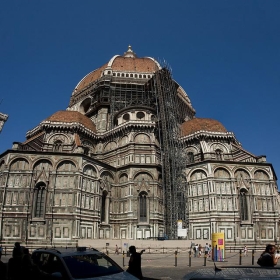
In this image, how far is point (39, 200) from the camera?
3084 cm

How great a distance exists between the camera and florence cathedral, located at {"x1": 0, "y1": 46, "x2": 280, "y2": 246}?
30453 millimetres

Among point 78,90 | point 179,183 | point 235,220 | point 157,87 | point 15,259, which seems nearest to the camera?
point 15,259

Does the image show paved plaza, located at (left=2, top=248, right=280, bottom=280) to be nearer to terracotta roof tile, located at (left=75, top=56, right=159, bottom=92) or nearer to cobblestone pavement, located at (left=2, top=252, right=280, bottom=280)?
cobblestone pavement, located at (left=2, top=252, right=280, bottom=280)

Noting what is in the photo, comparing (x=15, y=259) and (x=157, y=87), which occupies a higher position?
(x=157, y=87)

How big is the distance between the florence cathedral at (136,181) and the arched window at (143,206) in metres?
0.11

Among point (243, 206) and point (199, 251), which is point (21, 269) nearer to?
point (199, 251)

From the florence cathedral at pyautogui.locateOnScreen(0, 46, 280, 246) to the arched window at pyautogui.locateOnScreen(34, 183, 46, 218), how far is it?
10cm

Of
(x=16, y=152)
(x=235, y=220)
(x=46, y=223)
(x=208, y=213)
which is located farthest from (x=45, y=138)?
(x=235, y=220)

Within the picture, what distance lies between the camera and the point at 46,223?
2973cm

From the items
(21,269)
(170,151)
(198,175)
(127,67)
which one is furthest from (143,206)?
(21,269)

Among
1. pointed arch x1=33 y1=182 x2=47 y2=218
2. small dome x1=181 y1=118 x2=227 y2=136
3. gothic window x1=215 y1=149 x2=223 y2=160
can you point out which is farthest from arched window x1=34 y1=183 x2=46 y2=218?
gothic window x1=215 y1=149 x2=223 y2=160

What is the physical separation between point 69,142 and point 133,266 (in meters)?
30.5

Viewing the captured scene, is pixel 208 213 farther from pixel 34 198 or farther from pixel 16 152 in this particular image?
pixel 16 152

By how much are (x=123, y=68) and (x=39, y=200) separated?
2552cm
